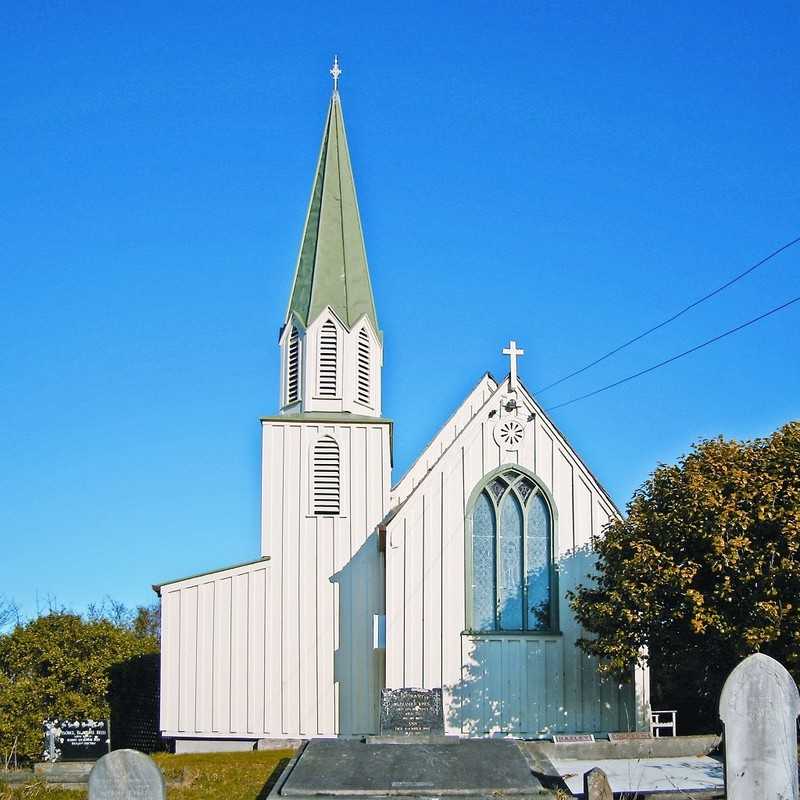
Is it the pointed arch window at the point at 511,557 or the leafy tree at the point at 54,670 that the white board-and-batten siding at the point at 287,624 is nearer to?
the pointed arch window at the point at 511,557

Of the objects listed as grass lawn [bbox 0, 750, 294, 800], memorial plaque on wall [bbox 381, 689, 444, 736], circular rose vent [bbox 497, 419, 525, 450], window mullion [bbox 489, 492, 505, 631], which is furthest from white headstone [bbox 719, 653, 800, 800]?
circular rose vent [bbox 497, 419, 525, 450]

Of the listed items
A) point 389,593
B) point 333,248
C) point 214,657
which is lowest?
point 214,657

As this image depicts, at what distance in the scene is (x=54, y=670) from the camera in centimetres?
3003

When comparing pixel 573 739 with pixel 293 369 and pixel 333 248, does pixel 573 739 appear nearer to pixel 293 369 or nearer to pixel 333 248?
pixel 293 369

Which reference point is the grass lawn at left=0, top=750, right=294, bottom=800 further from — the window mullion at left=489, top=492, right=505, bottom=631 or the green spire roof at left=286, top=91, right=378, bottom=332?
the green spire roof at left=286, top=91, right=378, bottom=332

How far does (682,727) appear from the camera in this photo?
99.3ft

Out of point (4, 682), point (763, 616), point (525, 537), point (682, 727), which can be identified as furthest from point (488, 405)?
point (4, 682)

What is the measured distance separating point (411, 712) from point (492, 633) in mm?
4103

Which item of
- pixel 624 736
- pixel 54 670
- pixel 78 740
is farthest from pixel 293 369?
pixel 624 736

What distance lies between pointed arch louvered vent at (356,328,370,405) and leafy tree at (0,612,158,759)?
31.2 feet

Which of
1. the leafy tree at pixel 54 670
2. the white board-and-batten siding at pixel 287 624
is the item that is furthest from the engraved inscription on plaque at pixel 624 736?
the leafy tree at pixel 54 670

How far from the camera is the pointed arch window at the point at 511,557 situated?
26266mm

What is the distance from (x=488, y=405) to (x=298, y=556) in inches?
235

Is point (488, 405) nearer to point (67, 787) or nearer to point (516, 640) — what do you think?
point (516, 640)
